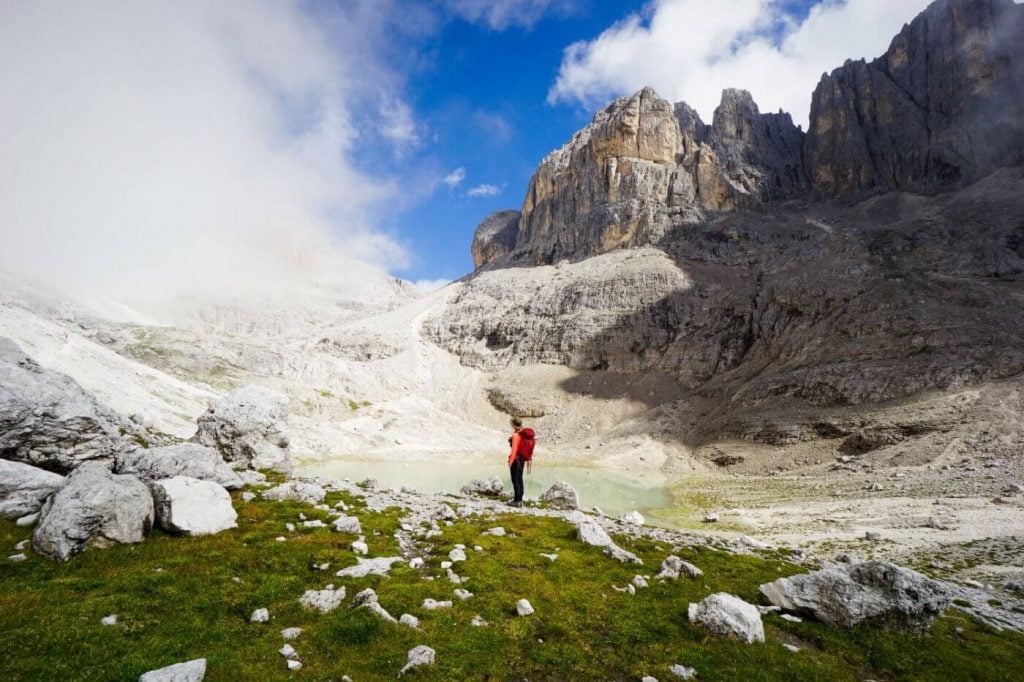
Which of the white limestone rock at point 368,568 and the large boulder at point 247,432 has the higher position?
the large boulder at point 247,432

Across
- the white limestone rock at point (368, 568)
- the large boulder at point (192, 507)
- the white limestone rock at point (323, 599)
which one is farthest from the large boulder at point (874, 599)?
the large boulder at point (192, 507)

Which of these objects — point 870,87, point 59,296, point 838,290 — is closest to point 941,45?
point 870,87

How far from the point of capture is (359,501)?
2097 centimetres

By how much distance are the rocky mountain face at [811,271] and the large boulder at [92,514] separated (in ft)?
234

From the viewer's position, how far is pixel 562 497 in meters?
26.4

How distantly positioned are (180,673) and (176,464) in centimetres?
1333

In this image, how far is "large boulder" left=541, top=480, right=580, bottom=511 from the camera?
26.0 meters

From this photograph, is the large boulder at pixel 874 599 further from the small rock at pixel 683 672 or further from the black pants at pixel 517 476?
the black pants at pixel 517 476

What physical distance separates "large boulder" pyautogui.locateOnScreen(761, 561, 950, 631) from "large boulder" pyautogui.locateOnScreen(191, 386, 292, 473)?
89.8ft

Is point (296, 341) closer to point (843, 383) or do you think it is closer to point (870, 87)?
point (843, 383)

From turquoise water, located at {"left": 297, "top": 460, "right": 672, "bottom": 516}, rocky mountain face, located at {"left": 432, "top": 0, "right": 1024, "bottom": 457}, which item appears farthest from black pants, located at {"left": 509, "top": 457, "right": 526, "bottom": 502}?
rocky mountain face, located at {"left": 432, "top": 0, "right": 1024, "bottom": 457}

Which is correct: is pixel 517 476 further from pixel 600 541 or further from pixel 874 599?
pixel 874 599

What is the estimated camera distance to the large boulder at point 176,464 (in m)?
17.3

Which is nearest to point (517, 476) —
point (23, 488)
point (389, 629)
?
point (389, 629)
